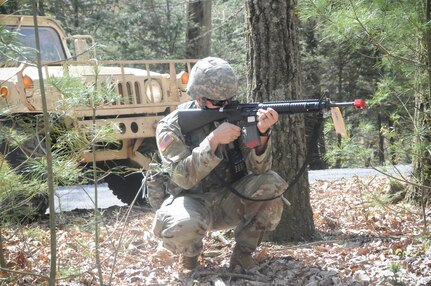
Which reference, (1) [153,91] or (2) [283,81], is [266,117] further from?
(1) [153,91]

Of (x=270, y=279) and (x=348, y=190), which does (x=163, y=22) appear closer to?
(x=348, y=190)

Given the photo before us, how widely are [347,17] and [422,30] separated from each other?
1.17 ft

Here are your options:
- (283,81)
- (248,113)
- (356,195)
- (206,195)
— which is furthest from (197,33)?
(248,113)

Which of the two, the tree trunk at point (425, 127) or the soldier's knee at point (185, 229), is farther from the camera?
the soldier's knee at point (185, 229)

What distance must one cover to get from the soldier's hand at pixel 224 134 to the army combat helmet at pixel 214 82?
26cm

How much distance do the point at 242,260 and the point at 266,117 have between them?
0.89m

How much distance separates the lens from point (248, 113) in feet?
11.7

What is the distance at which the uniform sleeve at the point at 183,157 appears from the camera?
11.6 ft

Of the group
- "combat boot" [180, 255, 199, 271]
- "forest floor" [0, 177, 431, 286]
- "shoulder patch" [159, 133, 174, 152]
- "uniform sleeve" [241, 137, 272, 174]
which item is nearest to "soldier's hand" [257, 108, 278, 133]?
"uniform sleeve" [241, 137, 272, 174]

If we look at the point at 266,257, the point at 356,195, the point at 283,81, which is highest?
the point at 283,81

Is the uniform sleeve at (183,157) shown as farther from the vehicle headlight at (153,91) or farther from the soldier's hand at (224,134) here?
the vehicle headlight at (153,91)

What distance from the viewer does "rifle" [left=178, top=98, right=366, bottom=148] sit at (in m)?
3.33

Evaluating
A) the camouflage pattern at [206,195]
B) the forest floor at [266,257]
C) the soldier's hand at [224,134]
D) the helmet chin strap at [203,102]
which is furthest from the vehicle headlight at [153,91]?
the soldier's hand at [224,134]

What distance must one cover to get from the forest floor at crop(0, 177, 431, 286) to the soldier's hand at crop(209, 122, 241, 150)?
640 millimetres
